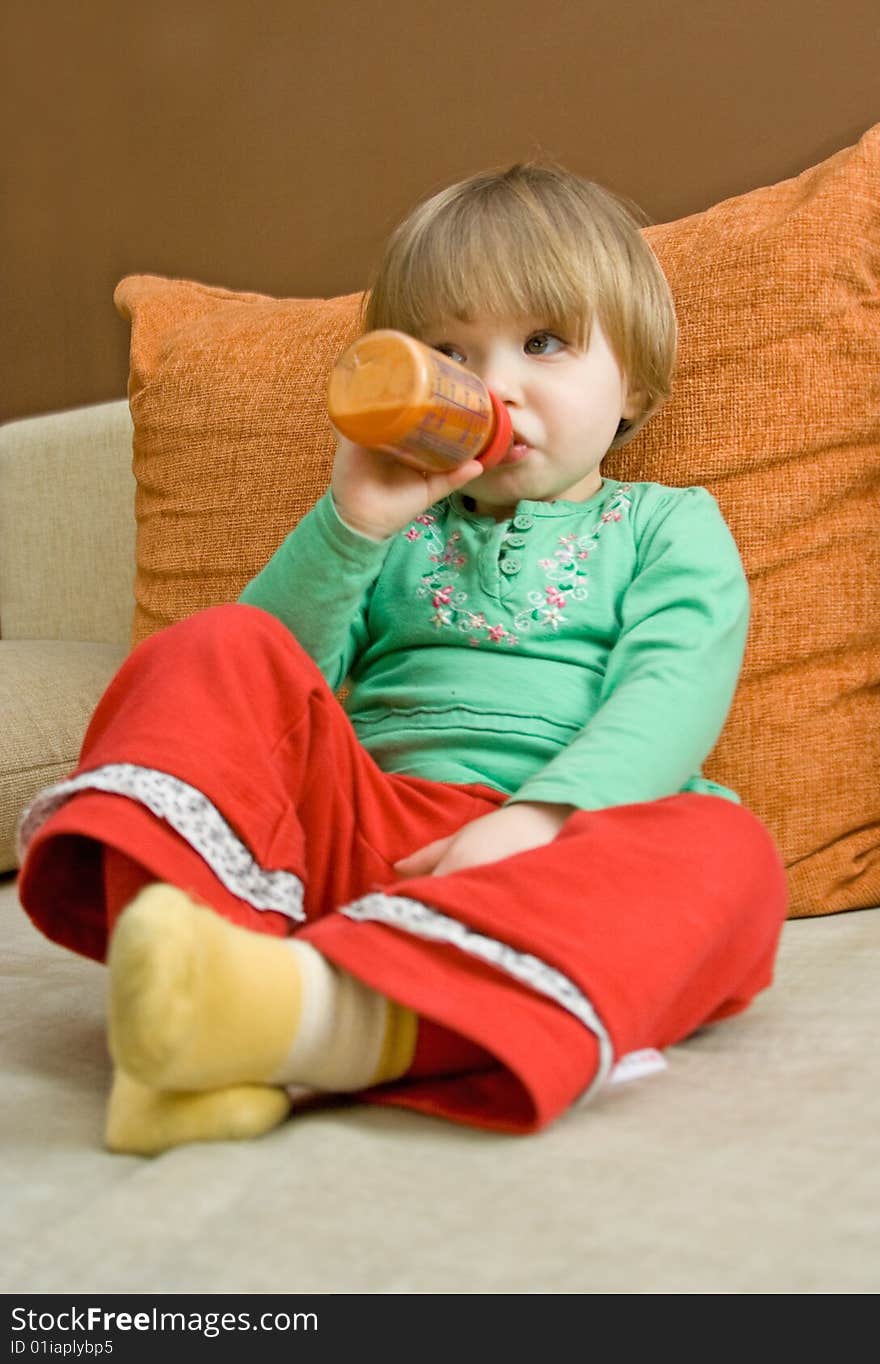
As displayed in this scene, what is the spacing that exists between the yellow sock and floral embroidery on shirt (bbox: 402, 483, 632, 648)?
0.38m

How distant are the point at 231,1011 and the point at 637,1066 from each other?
0.70 ft

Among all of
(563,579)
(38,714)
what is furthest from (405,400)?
(38,714)

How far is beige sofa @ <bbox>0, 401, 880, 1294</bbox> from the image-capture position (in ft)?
1.51

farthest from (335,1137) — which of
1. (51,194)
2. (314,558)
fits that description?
(51,194)

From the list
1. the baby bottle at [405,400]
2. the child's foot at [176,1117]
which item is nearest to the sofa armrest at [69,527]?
the baby bottle at [405,400]

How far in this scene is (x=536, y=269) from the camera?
91cm

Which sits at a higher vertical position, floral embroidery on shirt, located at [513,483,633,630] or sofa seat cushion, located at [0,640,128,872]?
floral embroidery on shirt, located at [513,483,633,630]

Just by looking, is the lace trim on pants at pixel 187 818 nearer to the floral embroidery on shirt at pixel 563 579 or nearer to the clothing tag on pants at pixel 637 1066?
the clothing tag on pants at pixel 637 1066

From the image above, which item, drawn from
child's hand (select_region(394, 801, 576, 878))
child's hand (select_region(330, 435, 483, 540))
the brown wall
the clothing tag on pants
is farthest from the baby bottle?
the brown wall

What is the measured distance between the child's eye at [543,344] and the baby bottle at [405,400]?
0.13m

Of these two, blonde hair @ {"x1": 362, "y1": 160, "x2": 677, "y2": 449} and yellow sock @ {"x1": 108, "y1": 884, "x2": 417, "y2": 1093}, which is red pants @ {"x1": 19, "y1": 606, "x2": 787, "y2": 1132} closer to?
yellow sock @ {"x1": 108, "y1": 884, "x2": 417, "y2": 1093}

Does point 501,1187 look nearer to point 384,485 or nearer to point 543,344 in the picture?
point 384,485
